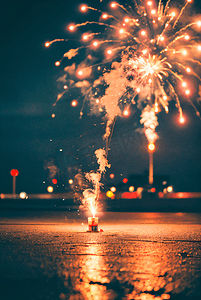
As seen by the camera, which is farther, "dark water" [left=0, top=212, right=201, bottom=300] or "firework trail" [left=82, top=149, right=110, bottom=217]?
"firework trail" [left=82, top=149, right=110, bottom=217]

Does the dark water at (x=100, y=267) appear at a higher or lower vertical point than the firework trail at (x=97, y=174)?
lower

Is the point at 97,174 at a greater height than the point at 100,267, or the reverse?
the point at 97,174

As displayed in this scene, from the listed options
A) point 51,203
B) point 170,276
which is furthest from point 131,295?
point 51,203

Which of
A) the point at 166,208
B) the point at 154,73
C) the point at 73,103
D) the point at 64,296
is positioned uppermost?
the point at 154,73

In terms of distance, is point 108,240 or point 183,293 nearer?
point 183,293

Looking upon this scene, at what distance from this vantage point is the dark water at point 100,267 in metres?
6.13

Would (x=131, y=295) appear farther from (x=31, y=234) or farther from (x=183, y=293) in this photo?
(x=31, y=234)

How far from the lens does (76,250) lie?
10.5 meters

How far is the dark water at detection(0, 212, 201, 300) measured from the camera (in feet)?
20.1

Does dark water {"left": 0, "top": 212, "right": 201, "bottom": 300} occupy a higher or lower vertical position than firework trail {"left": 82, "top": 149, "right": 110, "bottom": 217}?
lower

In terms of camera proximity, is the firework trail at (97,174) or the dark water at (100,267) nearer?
A: the dark water at (100,267)

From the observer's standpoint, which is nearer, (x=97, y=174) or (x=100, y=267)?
(x=100, y=267)

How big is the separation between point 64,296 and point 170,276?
210cm

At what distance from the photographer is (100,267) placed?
320 inches
